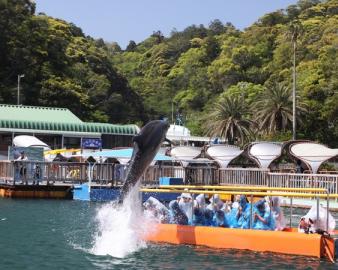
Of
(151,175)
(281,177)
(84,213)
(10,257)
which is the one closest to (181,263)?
(10,257)

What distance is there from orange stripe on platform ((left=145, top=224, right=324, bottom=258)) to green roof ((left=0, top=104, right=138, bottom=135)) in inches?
1683

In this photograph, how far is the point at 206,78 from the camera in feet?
379

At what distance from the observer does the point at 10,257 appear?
1869 cm

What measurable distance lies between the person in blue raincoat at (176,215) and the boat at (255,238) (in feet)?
1.12

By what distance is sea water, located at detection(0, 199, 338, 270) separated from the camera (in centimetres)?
1767

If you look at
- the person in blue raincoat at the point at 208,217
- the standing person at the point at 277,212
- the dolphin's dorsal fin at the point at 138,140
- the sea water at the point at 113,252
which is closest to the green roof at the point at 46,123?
the sea water at the point at 113,252

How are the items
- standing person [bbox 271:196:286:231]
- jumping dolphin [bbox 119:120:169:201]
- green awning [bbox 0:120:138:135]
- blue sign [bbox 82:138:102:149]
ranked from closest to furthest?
jumping dolphin [bbox 119:120:169:201]
standing person [bbox 271:196:286:231]
blue sign [bbox 82:138:102:149]
green awning [bbox 0:120:138:135]

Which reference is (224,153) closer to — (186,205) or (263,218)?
(186,205)

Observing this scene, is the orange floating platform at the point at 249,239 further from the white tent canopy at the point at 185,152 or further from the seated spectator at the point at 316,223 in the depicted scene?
the white tent canopy at the point at 185,152

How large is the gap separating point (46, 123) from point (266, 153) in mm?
27379

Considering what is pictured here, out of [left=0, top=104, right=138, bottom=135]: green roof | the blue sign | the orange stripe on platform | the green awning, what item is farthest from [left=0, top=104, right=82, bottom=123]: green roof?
the orange stripe on platform

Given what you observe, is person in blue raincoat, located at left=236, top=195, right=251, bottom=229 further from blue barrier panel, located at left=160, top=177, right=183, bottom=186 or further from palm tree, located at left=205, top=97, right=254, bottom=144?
palm tree, located at left=205, top=97, right=254, bottom=144

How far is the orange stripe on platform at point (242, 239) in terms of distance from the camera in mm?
18281

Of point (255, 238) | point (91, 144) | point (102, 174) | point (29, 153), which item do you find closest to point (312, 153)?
point (102, 174)
